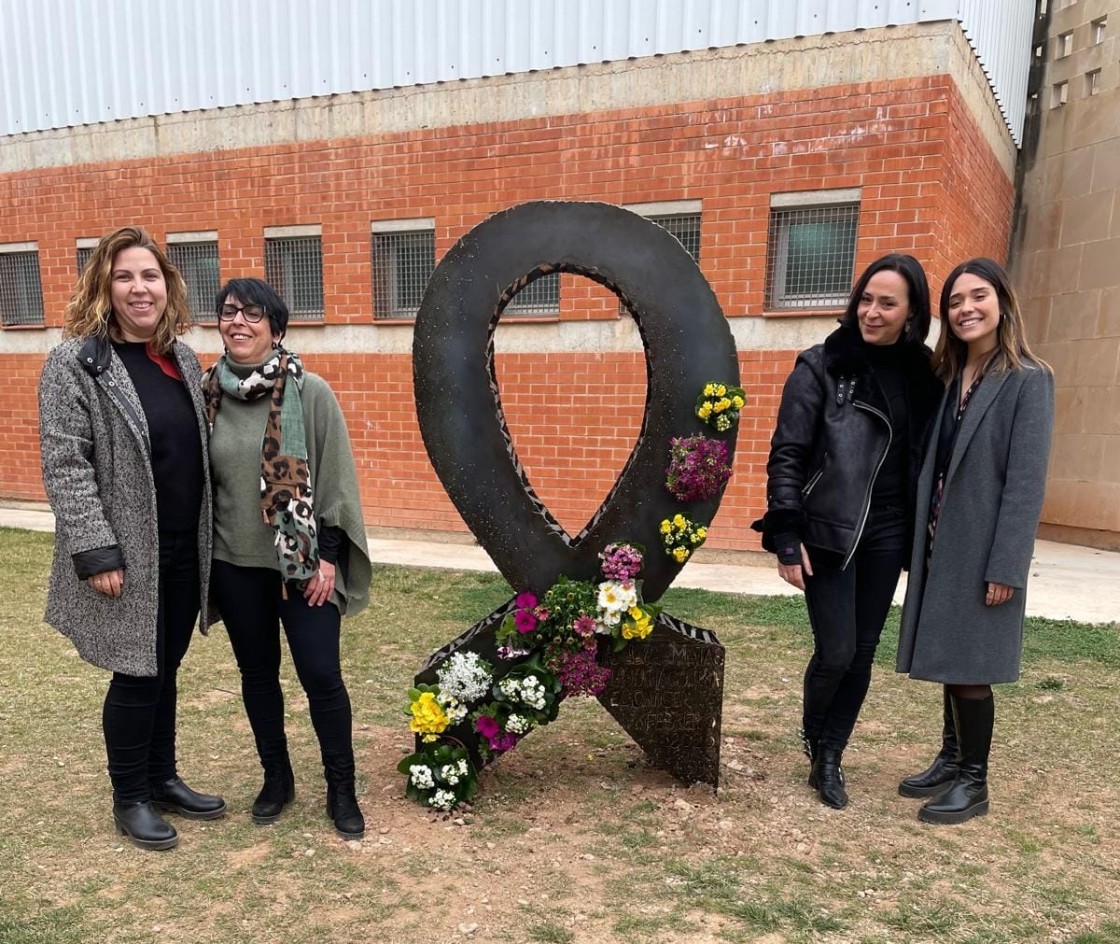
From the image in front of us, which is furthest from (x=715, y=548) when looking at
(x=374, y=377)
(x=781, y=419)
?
(x=781, y=419)

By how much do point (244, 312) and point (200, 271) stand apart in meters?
6.86

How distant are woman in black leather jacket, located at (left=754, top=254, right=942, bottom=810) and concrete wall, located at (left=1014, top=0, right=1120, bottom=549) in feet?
20.7

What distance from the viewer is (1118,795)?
314 cm

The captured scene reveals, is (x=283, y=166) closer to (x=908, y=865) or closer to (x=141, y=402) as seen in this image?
(x=141, y=402)

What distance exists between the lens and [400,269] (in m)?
7.74

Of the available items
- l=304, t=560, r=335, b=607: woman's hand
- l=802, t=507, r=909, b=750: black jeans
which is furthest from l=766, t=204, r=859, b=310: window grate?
l=304, t=560, r=335, b=607: woman's hand

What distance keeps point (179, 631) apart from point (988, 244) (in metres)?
7.73

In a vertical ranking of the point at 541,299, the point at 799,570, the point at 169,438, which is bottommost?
the point at 799,570

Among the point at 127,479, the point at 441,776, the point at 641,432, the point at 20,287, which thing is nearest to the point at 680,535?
the point at 641,432

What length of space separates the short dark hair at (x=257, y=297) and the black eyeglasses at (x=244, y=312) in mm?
12

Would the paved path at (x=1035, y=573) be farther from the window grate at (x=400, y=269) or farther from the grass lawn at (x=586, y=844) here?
the window grate at (x=400, y=269)

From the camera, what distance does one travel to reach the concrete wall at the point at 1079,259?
7.68m

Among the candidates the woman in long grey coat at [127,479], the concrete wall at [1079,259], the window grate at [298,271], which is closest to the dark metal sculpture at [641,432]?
the woman in long grey coat at [127,479]

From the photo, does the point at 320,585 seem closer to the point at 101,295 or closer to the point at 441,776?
the point at 441,776
